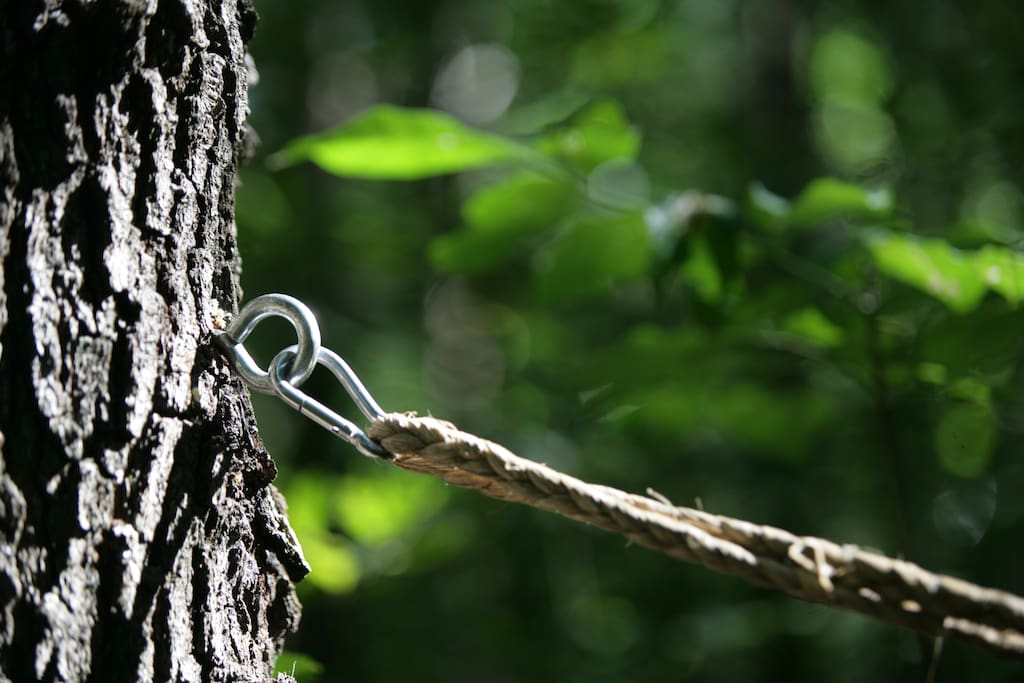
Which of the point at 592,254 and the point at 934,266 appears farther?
the point at 592,254

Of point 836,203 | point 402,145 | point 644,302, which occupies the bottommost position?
point 836,203

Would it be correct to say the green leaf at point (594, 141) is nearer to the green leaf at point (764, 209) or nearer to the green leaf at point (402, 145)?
the green leaf at point (402, 145)

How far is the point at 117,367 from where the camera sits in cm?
62

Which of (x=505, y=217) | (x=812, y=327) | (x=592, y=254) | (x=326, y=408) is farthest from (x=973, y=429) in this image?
(x=326, y=408)

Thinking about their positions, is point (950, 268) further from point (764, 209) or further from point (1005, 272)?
point (764, 209)

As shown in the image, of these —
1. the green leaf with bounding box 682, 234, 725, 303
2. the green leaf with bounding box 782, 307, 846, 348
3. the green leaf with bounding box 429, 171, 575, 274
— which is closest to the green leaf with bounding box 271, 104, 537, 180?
the green leaf with bounding box 429, 171, 575, 274

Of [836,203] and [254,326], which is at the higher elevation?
[836,203]

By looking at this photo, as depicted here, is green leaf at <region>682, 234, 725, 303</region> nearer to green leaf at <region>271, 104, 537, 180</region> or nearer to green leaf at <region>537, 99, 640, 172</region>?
green leaf at <region>537, 99, 640, 172</region>

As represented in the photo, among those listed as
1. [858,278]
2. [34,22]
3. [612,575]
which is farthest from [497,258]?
[612,575]

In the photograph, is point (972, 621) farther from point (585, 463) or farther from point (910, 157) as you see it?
point (585, 463)

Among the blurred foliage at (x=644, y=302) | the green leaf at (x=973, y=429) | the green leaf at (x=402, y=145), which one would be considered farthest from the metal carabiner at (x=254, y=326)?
the green leaf at (x=973, y=429)

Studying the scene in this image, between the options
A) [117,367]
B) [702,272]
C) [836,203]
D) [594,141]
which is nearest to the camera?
[117,367]

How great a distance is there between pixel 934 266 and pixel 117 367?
110cm

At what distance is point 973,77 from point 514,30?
3.35 m
